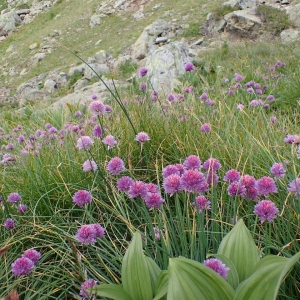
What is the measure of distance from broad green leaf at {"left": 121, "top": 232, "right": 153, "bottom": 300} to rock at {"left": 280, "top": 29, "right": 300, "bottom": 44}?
35.6 ft

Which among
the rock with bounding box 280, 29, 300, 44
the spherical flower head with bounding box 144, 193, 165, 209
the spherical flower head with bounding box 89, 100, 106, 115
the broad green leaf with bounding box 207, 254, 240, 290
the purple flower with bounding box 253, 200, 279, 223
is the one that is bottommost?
the rock with bounding box 280, 29, 300, 44

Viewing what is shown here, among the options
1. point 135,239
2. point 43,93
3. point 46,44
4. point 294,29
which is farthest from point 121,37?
point 135,239

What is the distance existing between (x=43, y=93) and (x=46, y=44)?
8824 mm

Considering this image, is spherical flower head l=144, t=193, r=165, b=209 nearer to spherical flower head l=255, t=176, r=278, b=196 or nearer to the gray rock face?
spherical flower head l=255, t=176, r=278, b=196

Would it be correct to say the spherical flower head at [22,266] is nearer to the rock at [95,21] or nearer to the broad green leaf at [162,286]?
the broad green leaf at [162,286]

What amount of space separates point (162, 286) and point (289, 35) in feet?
37.7

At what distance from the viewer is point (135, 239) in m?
1.03

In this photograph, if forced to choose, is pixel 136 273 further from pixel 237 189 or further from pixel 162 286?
pixel 237 189

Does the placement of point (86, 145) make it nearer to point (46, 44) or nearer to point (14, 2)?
point (46, 44)

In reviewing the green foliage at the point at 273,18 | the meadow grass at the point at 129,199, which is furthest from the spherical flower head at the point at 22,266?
the green foliage at the point at 273,18

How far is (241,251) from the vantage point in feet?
3.52

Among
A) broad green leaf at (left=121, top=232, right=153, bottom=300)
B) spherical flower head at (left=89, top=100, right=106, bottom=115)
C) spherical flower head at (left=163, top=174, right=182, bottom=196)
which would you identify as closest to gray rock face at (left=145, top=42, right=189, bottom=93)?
spherical flower head at (left=89, top=100, right=106, bottom=115)

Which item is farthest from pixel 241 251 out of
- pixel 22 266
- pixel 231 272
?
pixel 22 266

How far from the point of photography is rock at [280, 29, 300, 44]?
10.5 m
